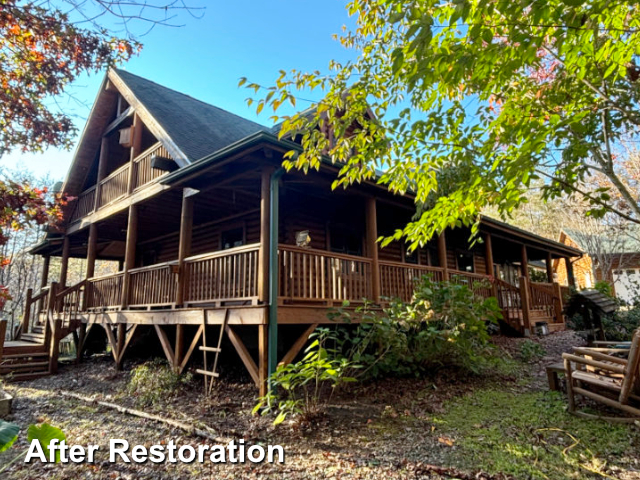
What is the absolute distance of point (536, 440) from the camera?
168 inches

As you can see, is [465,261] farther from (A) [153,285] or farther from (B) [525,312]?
(A) [153,285]

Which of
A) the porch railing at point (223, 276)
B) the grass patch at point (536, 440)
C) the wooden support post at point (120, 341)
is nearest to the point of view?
the grass patch at point (536, 440)

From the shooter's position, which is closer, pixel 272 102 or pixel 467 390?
pixel 272 102

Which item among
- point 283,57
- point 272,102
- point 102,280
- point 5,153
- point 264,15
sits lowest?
point 102,280

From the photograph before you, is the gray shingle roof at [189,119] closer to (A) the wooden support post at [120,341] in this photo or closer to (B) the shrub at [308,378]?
(A) the wooden support post at [120,341]

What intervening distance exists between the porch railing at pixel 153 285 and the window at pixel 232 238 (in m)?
2.77

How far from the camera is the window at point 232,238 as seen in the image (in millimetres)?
11461

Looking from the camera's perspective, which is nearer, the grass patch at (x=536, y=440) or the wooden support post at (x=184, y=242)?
the grass patch at (x=536, y=440)

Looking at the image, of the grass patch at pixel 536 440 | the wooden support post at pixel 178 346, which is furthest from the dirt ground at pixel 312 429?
the wooden support post at pixel 178 346

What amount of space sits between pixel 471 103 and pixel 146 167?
889cm

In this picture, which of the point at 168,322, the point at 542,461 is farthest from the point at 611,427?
the point at 168,322

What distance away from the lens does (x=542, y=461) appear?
3.79 meters

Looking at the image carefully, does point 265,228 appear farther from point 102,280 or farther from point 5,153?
point 102,280

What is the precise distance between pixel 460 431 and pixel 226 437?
281 centimetres
